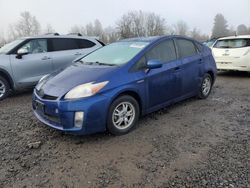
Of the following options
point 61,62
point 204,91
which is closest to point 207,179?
point 204,91

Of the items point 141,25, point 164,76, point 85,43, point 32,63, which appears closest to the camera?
point 164,76

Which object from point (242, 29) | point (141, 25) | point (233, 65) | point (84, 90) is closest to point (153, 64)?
point (84, 90)

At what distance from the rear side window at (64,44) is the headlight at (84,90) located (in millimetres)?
4077

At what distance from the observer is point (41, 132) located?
4.28 meters

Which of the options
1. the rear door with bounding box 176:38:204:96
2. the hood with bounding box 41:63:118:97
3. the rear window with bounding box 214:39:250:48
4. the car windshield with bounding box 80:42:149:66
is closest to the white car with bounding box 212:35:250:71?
the rear window with bounding box 214:39:250:48

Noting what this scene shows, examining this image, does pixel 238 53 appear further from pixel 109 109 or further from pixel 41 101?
pixel 41 101

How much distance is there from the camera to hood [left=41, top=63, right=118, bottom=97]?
3846mm

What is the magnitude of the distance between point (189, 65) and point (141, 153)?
250 cm

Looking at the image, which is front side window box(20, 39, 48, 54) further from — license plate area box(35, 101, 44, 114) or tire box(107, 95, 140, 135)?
tire box(107, 95, 140, 135)

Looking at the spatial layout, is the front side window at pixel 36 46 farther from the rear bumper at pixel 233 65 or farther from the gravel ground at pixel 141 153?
the rear bumper at pixel 233 65

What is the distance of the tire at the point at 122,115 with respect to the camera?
12.7 feet

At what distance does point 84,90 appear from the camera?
3.69 m

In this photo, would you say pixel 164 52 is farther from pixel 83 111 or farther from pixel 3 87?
pixel 3 87

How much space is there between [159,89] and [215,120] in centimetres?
119
